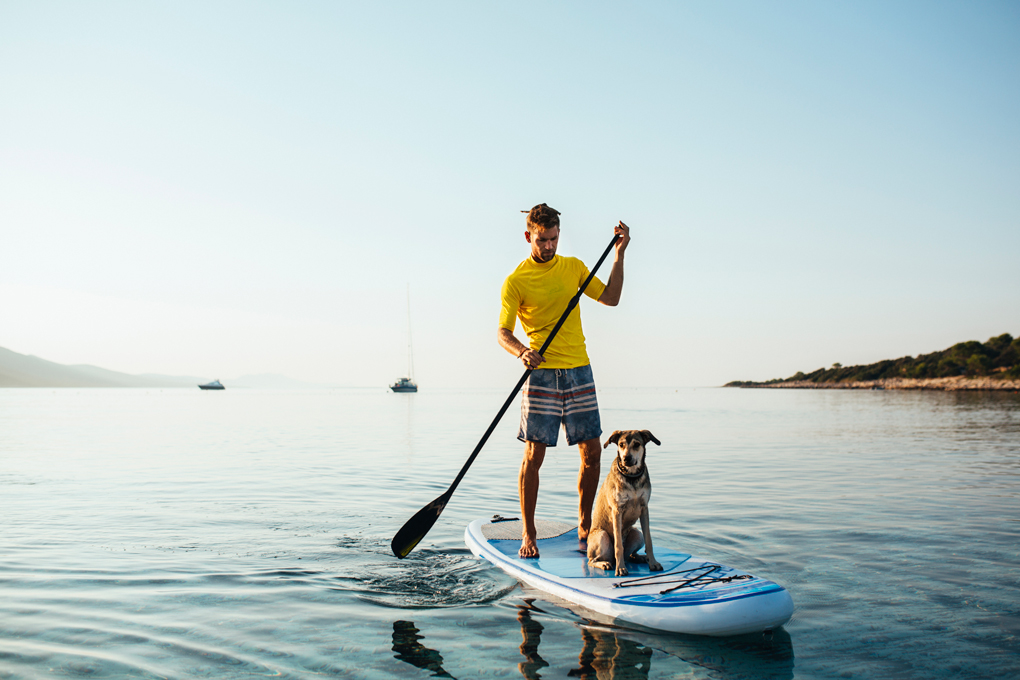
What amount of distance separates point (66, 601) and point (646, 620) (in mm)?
4317

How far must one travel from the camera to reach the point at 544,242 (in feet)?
18.0

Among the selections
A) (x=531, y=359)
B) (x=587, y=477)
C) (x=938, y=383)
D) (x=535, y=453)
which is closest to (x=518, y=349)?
(x=531, y=359)

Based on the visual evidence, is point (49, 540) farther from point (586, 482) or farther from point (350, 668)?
point (586, 482)

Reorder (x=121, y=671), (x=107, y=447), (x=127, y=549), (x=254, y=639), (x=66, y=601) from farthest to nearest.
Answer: (x=107, y=447) < (x=127, y=549) < (x=66, y=601) < (x=254, y=639) < (x=121, y=671)

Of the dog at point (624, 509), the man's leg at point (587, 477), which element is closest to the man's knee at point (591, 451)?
the man's leg at point (587, 477)

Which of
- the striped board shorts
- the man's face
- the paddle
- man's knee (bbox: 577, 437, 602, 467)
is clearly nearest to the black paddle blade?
the paddle

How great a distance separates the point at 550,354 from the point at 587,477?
1.17m

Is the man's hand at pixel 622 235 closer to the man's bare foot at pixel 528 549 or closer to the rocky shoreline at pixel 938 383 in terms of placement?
the man's bare foot at pixel 528 549

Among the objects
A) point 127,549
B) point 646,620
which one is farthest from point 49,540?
point 646,620

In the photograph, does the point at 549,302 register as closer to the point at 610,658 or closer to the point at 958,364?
the point at 610,658

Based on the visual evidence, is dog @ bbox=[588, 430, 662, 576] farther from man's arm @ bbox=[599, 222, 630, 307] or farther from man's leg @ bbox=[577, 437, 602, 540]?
man's arm @ bbox=[599, 222, 630, 307]

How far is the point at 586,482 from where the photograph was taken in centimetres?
565

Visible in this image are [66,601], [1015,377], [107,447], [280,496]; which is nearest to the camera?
[66,601]

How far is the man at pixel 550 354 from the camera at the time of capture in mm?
5438
